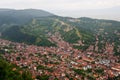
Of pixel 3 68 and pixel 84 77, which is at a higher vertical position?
pixel 3 68

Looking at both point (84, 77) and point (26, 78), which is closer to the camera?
point (26, 78)

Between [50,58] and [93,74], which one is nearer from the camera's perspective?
[93,74]

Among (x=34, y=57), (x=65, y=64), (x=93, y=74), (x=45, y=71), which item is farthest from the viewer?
(x=34, y=57)

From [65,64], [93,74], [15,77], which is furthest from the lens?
[65,64]

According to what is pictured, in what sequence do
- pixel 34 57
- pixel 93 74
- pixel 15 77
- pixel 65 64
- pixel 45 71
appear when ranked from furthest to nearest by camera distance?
pixel 34 57 → pixel 65 64 → pixel 93 74 → pixel 45 71 → pixel 15 77

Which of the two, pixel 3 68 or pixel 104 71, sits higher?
pixel 3 68

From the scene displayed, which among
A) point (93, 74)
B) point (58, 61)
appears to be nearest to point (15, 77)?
point (93, 74)

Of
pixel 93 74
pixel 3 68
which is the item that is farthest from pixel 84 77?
pixel 3 68

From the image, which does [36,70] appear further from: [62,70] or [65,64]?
[65,64]

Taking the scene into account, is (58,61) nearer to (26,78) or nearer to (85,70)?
(85,70)
